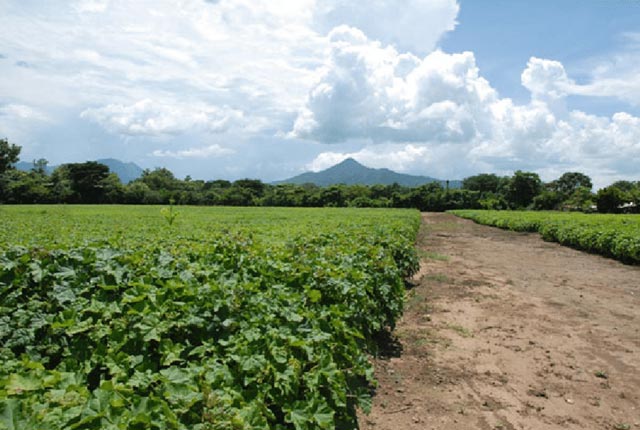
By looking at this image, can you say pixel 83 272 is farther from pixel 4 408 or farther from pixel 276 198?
pixel 276 198

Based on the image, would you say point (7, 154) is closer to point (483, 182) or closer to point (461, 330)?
point (461, 330)

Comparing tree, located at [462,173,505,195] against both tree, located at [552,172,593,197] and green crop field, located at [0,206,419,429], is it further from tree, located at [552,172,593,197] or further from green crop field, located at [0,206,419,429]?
green crop field, located at [0,206,419,429]

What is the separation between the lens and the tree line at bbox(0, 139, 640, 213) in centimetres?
6481

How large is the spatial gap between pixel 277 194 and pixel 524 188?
189 ft

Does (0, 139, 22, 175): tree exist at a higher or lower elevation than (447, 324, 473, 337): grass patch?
higher

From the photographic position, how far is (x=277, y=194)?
292ft

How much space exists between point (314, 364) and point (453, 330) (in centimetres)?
535

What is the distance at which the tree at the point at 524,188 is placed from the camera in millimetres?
90875

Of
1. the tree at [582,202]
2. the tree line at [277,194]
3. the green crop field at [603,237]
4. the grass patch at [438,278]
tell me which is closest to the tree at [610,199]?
the tree line at [277,194]

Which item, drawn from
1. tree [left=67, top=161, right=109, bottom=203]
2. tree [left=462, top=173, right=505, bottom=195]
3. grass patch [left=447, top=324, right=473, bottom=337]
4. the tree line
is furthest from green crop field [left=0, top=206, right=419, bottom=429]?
tree [left=462, top=173, right=505, bottom=195]

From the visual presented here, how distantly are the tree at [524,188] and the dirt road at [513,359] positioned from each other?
8838 centimetres

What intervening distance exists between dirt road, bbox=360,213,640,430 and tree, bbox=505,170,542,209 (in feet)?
290

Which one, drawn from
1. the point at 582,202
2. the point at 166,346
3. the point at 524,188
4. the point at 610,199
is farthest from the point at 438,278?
the point at 524,188

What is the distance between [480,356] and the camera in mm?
6203
